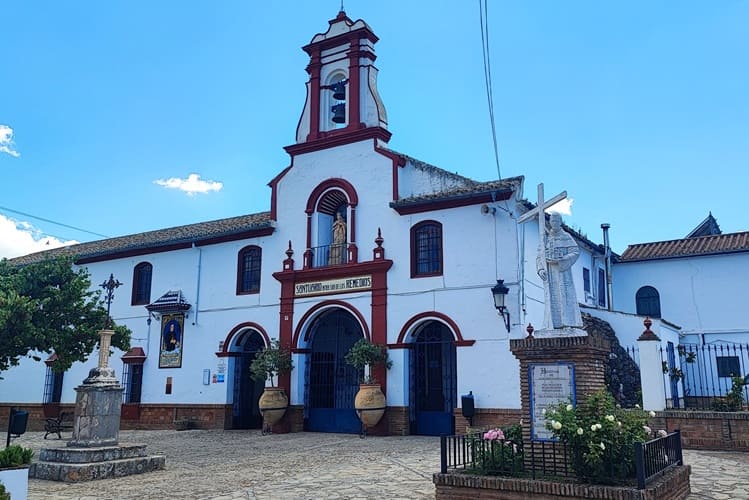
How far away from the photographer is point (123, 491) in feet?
32.6

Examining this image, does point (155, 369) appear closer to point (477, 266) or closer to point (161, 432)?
point (161, 432)

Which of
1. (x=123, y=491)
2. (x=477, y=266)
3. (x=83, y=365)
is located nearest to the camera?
(x=123, y=491)

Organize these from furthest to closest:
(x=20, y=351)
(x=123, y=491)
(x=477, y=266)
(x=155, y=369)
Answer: (x=155, y=369), (x=477, y=266), (x=20, y=351), (x=123, y=491)

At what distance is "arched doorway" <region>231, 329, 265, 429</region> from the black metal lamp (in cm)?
835

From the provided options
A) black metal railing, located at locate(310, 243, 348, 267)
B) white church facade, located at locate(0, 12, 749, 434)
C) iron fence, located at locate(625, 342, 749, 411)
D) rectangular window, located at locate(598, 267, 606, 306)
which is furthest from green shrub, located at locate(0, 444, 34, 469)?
rectangular window, located at locate(598, 267, 606, 306)

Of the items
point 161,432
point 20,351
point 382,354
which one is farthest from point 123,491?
point 161,432

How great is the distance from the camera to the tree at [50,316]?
1335 cm

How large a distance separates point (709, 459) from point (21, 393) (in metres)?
23.8

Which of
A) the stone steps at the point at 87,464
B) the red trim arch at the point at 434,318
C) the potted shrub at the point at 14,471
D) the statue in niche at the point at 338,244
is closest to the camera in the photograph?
the potted shrub at the point at 14,471

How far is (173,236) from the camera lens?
944 inches

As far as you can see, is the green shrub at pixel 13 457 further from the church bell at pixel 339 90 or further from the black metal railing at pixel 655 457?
the church bell at pixel 339 90

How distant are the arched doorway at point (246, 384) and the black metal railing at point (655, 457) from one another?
14569 mm

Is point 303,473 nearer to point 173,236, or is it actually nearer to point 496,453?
point 496,453

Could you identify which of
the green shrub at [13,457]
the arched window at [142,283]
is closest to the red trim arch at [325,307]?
the arched window at [142,283]
